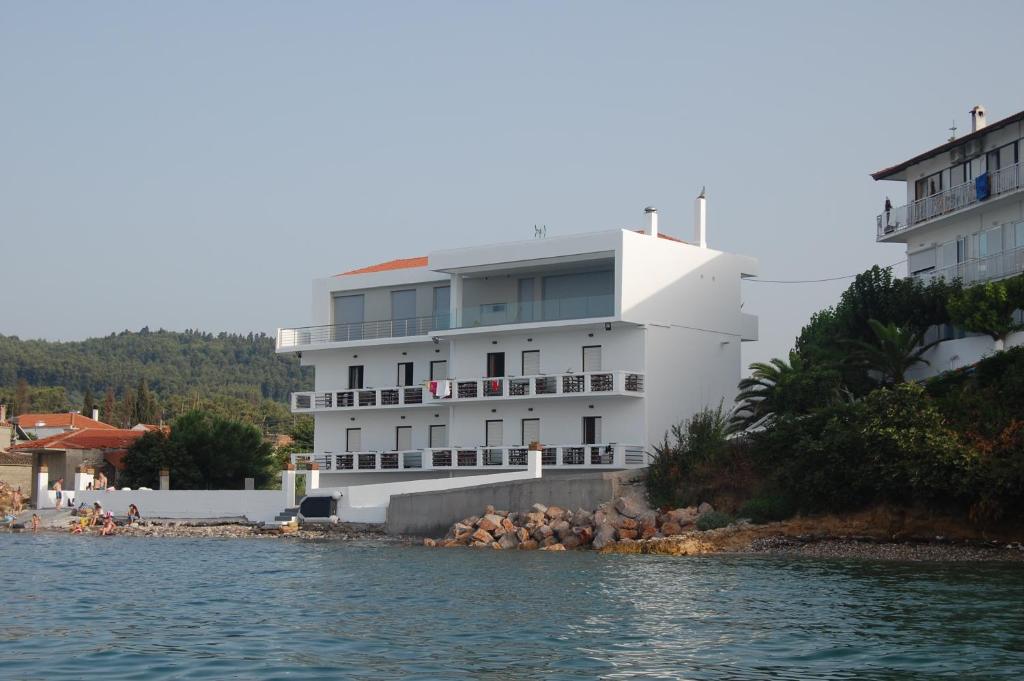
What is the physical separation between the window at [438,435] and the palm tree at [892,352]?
17.1m

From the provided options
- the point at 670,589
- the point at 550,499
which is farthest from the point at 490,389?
the point at 670,589

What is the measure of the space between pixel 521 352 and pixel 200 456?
17.7 metres

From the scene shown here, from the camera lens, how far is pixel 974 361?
1533 inches

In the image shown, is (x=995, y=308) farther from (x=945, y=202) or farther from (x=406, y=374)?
(x=406, y=374)

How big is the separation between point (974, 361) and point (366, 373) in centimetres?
2449

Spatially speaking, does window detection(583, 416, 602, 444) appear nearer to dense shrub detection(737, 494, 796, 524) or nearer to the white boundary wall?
dense shrub detection(737, 494, 796, 524)

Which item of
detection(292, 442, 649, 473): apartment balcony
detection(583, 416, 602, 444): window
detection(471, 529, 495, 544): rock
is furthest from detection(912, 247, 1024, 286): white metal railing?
detection(471, 529, 495, 544): rock

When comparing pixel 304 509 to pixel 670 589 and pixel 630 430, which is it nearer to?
pixel 630 430

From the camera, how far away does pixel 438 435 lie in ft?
168

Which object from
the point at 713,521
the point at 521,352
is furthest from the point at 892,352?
the point at 521,352

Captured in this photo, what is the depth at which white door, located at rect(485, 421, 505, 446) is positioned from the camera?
48.9 m

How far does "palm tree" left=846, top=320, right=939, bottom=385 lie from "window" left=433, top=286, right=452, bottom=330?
16.4 m

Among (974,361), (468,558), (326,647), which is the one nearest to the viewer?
(326,647)

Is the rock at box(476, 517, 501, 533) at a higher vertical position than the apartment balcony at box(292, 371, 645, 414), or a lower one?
lower
